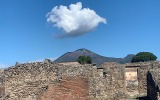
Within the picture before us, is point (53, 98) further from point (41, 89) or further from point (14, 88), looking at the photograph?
point (14, 88)

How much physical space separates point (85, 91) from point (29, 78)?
7.47 ft

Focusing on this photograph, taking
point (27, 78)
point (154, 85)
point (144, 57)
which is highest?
point (144, 57)

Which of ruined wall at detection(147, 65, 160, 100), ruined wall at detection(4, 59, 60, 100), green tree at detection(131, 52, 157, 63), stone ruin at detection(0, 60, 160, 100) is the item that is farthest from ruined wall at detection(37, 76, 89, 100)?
green tree at detection(131, 52, 157, 63)

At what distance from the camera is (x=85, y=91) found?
16781 mm

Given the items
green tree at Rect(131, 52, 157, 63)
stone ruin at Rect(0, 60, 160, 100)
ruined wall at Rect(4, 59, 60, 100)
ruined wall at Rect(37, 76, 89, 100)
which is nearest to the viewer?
ruined wall at Rect(37, 76, 89, 100)

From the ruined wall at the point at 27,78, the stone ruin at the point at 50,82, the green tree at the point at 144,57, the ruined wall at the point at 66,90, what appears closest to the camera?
the ruined wall at the point at 66,90

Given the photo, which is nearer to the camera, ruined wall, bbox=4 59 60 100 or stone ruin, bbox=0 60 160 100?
stone ruin, bbox=0 60 160 100

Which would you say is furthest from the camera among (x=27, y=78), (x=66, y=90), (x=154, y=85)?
(x=27, y=78)

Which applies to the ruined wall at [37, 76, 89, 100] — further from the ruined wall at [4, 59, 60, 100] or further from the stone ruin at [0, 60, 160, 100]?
the ruined wall at [4, 59, 60, 100]

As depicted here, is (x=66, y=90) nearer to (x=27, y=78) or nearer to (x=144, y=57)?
(x=27, y=78)

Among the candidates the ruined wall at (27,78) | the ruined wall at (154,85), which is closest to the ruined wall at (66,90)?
the ruined wall at (27,78)

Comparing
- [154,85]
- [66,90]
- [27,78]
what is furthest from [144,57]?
[66,90]

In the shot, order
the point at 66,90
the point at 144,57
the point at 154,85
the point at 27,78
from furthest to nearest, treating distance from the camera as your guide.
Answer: the point at 144,57 < the point at 27,78 < the point at 154,85 < the point at 66,90

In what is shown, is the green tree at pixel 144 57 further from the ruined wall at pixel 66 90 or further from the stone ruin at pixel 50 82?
the ruined wall at pixel 66 90
